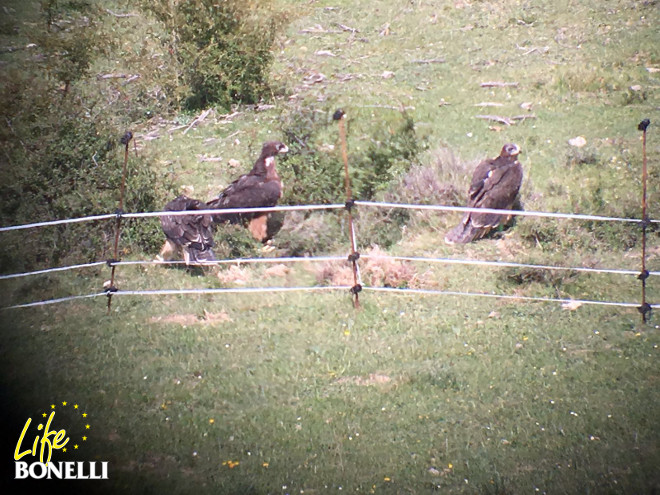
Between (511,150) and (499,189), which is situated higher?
(511,150)

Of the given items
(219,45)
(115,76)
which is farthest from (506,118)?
(115,76)

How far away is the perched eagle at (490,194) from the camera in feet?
33.4

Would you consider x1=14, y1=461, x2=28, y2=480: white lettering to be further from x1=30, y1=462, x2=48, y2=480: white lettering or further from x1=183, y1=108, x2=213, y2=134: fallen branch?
x1=183, y1=108, x2=213, y2=134: fallen branch

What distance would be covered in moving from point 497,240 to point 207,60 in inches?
297

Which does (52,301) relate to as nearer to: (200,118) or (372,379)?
(372,379)

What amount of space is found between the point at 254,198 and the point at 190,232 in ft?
4.63

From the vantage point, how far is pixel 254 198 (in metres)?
10.6

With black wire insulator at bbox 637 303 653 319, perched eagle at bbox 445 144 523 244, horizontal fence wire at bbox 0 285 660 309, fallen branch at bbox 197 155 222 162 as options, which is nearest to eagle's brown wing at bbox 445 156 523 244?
perched eagle at bbox 445 144 523 244

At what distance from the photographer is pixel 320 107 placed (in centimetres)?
1316

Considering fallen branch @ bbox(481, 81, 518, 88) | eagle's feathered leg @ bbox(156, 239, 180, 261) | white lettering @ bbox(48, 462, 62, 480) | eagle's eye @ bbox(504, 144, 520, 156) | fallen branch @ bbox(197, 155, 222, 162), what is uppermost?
white lettering @ bbox(48, 462, 62, 480)

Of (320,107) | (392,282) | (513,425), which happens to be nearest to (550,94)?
(320,107)

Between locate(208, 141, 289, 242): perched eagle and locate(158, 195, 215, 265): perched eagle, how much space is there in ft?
3.00

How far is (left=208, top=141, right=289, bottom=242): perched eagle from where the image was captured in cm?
1057

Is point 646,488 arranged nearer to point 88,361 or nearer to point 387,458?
point 387,458
